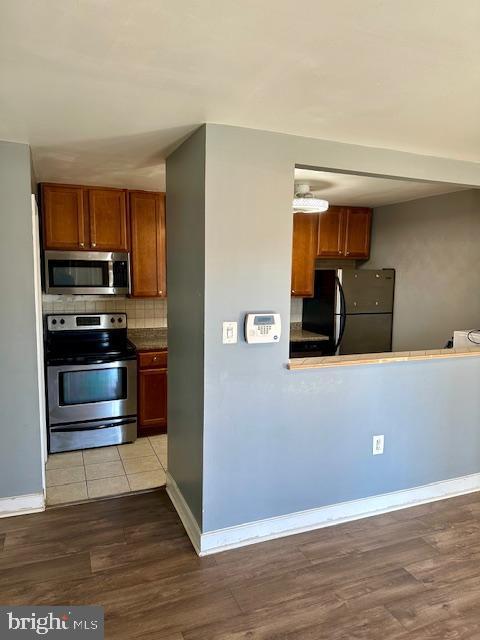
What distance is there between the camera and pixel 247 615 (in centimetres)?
195

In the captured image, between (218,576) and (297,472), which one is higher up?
(297,472)

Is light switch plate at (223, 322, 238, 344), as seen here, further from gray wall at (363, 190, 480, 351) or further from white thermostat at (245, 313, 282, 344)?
gray wall at (363, 190, 480, 351)

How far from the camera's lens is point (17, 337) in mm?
2613

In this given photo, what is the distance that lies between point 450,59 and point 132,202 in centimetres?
292

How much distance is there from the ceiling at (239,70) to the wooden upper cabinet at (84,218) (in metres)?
1.22

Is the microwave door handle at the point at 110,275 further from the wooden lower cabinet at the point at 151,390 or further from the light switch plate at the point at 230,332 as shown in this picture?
the light switch plate at the point at 230,332

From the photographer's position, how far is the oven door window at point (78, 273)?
3.72 m

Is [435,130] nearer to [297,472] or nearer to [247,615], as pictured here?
[297,472]

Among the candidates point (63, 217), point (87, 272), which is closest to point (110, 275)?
point (87, 272)

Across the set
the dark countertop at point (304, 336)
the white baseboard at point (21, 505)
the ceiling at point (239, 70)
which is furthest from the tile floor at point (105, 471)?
the ceiling at point (239, 70)

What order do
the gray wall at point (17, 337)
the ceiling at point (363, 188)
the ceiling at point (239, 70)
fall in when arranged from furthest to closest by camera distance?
the ceiling at point (363, 188) → the gray wall at point (17, 337) → the ceiling at point (239, 70)

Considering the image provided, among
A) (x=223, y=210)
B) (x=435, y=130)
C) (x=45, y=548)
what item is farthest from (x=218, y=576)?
(x=435, y=130)

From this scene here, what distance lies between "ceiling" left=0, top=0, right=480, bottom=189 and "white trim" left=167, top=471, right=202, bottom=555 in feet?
7.02

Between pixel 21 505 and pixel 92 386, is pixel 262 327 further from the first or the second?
pixel 92 386
